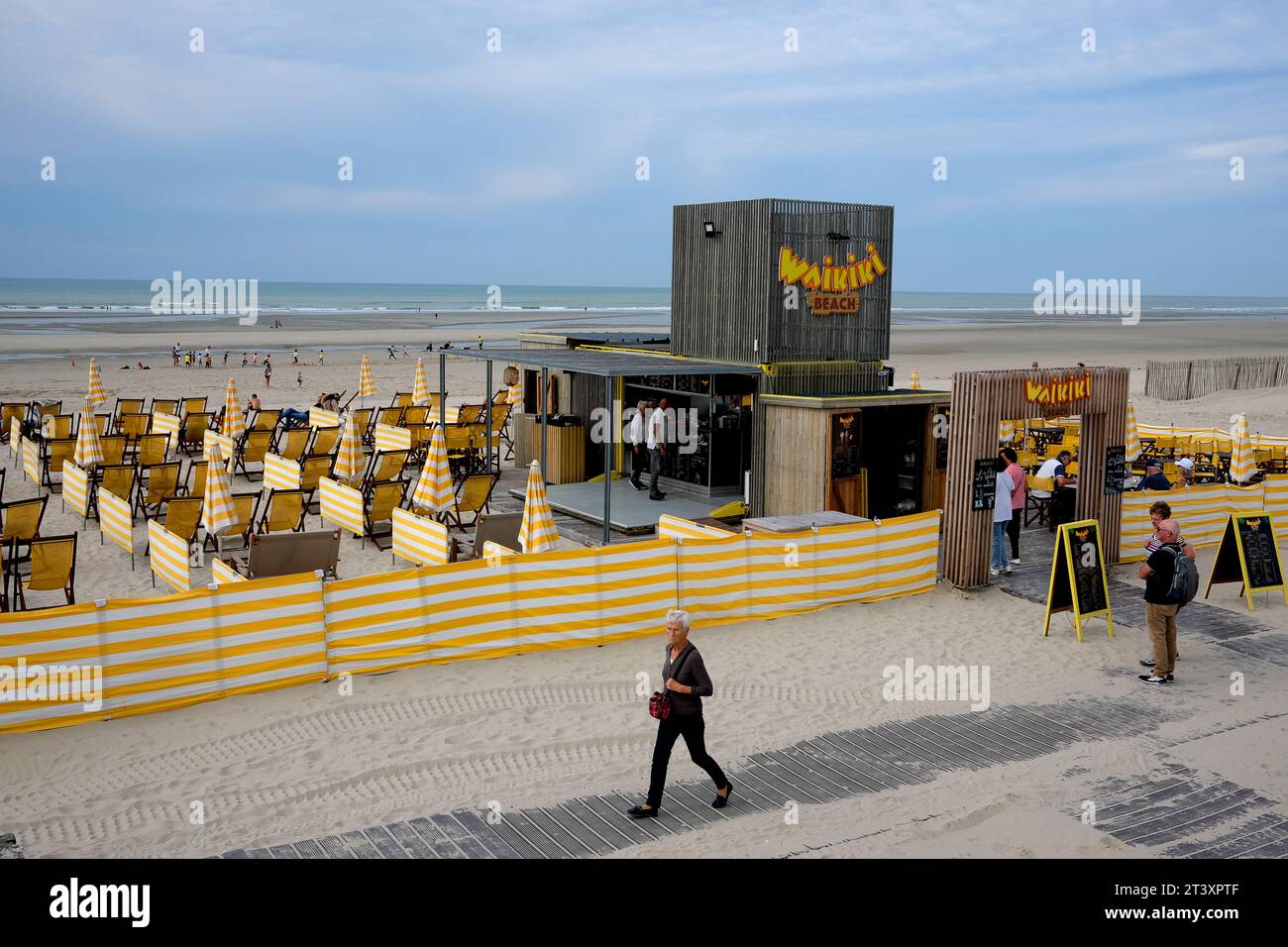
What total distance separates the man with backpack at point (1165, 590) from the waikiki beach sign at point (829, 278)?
6.33 metres

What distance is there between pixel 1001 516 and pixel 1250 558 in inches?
92.6

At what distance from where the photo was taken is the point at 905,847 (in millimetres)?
5887

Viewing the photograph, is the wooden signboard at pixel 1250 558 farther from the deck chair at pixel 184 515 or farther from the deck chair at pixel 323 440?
the deck chair at pixel 323 440

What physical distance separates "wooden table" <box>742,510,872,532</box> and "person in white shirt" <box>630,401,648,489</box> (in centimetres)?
371

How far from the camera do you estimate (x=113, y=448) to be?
15.9m

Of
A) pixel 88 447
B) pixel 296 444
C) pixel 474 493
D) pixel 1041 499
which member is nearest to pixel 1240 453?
pixel 1041 499

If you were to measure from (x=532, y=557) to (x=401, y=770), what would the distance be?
102 inches

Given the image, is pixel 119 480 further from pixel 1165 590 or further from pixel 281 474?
pixel 1165 590

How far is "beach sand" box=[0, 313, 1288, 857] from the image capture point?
19.9ft

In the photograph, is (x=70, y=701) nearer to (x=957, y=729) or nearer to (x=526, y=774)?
(x=526, y=774)

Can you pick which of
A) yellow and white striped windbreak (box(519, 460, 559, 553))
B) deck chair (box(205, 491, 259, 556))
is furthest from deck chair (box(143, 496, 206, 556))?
yellow and white striped windbreak (box(519, 460, 559, 553))

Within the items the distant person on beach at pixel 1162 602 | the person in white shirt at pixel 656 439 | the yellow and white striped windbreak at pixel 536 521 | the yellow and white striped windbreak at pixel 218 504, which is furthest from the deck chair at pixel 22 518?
the distant person on beach at pixel 1162 602

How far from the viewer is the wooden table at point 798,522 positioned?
1112cm
